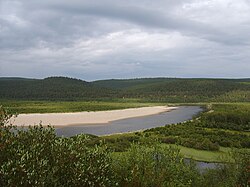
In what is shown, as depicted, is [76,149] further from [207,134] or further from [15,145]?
[207,134]

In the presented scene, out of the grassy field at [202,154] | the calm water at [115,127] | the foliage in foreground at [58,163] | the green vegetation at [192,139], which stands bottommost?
the calm water at [115,127]

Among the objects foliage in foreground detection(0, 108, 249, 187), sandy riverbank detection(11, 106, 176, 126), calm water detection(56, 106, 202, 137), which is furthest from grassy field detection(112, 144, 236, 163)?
sandy riverbank detection(11, 106, 176, 126)

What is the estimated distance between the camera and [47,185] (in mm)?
14125

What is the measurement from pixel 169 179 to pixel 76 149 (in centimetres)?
729

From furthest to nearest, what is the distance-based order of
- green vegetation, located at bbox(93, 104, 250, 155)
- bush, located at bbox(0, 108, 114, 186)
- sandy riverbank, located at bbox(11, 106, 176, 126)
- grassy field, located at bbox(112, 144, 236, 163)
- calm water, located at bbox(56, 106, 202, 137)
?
1. sandy riverbank, located at bbox(11, 106, 176, 126)
2. calm water, located at bbox(56, 106, 202, 137)
3. green vegetation, located at bbox(93, 104, 250, 155)
4. grassy field, located at bbox(112, 144, 236, 163)
5. bush, located at bbox(0, 108, 114, 186)

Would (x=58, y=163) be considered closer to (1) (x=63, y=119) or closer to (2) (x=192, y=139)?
(2) (x=192, y=139)

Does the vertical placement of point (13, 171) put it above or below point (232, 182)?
above

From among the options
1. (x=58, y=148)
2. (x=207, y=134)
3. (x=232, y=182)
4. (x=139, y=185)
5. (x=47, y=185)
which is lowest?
(x=207, y=134)

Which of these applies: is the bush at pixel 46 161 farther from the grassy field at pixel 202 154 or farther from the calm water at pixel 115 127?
the calm water at pixel 115 127

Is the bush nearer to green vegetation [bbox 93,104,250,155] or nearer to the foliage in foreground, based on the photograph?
the foliage in foreground

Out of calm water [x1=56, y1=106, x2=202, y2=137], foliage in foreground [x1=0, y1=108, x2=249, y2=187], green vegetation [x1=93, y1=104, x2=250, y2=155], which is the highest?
foliage in foreground [x1=0, y1=108, x2=249, y2=187]

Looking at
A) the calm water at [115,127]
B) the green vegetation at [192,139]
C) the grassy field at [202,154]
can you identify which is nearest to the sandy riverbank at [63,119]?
the calm water at [115,127]

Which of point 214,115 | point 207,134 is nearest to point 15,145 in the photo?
point 207,134

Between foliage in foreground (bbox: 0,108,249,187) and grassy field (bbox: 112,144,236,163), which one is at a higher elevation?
foliage in foreground (bbox: 0,108,249,187)
